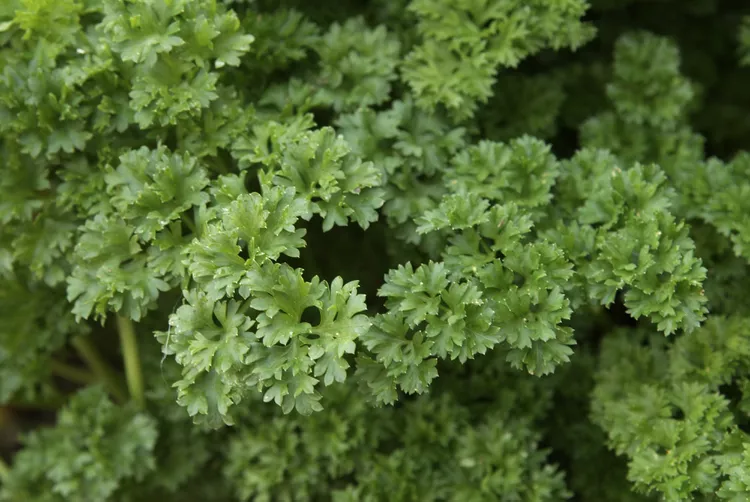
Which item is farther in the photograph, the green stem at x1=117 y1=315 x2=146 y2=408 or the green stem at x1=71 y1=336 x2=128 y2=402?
the green stem at x1=71 y1=336 x2=128 y2=402

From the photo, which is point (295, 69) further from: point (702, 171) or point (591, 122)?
point (702, 171)

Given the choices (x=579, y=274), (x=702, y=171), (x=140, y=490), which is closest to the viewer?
(x=579, y=274)

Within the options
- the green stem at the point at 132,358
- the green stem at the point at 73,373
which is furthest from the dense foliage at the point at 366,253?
the green stem at the point at 73,373

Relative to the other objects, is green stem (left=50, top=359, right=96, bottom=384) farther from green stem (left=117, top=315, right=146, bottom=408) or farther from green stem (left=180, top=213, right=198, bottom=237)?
green stem (left=180, top=213, right=198, bottom=237)

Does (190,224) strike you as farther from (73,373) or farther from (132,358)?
(73,373)

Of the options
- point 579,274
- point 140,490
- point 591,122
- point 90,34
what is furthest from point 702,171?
point 140,490

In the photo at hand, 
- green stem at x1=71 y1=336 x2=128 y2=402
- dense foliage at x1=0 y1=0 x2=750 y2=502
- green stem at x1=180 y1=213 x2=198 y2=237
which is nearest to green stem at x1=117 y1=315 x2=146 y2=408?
dense foliage at x1=0 y1=0 x2=750 y2=502

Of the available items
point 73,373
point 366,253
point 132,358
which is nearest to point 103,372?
point 73,373
